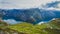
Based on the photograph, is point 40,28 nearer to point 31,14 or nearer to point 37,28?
point 37,28

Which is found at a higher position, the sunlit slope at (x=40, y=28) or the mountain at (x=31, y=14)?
the mountain at (x=31, y=14)

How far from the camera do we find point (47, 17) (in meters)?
1.54

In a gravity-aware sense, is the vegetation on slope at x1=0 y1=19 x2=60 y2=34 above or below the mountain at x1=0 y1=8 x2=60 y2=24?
below

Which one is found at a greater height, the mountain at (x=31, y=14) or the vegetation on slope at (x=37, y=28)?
the mountain at (x=31, y=14)

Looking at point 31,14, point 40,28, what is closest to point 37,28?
point 40,28

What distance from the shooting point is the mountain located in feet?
5.03

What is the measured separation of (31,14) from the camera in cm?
155

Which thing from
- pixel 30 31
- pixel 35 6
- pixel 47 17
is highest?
pixel 35 6

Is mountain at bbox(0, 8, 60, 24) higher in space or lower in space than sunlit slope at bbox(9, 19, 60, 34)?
higher

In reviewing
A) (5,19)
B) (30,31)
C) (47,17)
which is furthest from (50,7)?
(5,19)

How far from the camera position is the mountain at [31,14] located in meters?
1.53

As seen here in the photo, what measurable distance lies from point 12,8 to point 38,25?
0.33m

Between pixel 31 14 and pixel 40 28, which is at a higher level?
pixel 31 14

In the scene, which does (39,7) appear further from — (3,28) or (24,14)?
(3,28)
